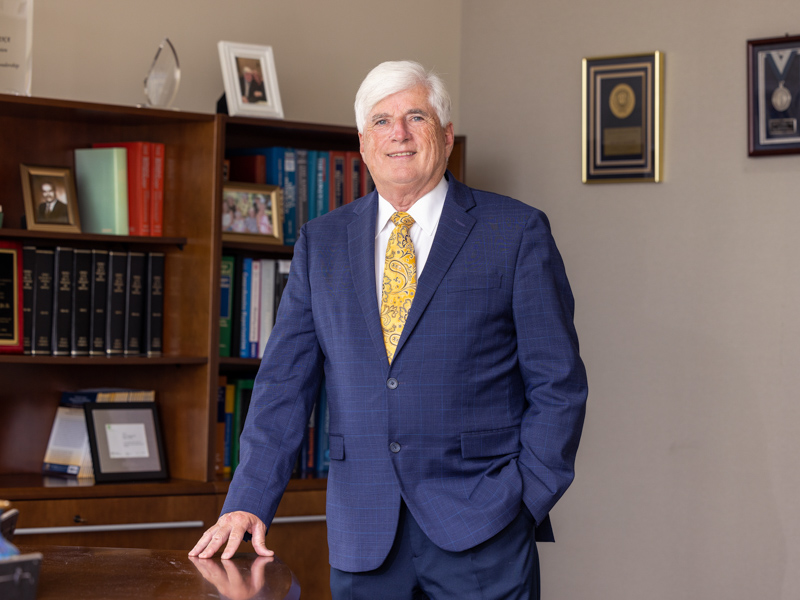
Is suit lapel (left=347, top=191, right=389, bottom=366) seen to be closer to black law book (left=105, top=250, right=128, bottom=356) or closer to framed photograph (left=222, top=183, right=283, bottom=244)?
framed photograph (left=222, top=183, right=283, bottom=244)

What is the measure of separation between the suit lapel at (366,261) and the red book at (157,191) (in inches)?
44.2

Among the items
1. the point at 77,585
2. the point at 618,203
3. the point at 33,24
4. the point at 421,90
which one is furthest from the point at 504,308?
the point at 33,24

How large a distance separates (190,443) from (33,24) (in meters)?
1.41

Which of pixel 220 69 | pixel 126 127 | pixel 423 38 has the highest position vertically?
pixel 423 38

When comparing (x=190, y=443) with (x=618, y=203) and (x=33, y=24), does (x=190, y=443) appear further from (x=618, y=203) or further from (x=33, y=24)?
(x=618, y=203)

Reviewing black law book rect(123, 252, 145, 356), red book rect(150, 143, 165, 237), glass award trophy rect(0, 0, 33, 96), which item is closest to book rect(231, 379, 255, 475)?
black law book rect(123, 252, 145, 356)

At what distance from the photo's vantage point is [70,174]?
269cm

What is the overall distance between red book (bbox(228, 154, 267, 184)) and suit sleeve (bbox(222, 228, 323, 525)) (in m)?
1.11

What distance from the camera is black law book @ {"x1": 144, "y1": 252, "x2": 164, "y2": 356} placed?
273 cm

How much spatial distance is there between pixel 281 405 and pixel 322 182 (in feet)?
4.50

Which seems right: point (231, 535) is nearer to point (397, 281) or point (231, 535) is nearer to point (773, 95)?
point (397, 281)

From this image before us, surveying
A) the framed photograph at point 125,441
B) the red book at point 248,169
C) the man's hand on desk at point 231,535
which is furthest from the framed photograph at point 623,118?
the man's hand on desk at point 231,535

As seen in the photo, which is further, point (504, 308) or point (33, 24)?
point (33, 24)

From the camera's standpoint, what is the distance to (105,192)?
2.72 meters
